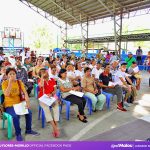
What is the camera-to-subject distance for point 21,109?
3.60 metres

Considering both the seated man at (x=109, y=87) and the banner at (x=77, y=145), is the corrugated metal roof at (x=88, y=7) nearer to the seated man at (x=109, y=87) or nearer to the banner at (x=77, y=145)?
the seated man at (x=109, y=87)

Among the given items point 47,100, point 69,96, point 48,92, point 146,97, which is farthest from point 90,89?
point 146,97

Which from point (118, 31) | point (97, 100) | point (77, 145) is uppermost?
point (118, 31)

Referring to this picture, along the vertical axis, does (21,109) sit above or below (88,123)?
above

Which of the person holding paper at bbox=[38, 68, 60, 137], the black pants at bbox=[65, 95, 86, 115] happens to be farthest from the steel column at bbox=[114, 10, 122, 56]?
the person holding paper at bbox=[38, 68, 60, 137]

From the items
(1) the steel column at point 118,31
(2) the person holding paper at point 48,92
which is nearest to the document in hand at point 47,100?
(2) the person holding paper at point 48,92

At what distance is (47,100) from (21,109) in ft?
1.68

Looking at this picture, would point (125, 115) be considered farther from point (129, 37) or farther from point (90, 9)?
point (90, 9)

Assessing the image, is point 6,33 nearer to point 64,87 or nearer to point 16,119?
point 64,87

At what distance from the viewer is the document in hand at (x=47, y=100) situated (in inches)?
154

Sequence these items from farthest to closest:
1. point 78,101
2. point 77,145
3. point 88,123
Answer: point 78,101, point 88,123, point 77,145

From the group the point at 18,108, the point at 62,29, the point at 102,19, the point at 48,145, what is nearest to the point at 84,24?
the point at 102,19

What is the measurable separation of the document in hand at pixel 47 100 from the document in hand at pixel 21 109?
0.35m

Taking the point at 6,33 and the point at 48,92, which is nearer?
the point at 48,92
